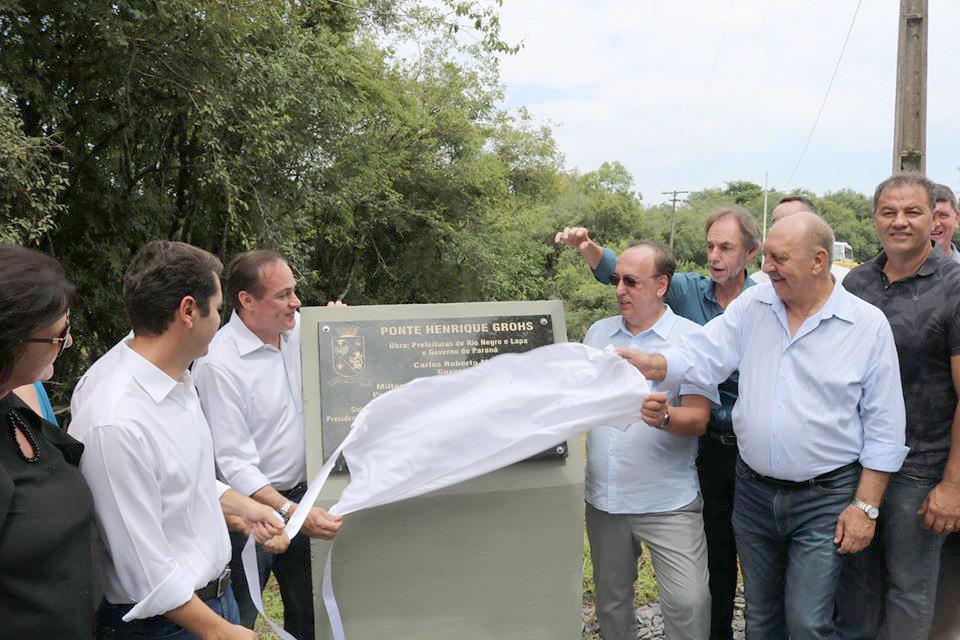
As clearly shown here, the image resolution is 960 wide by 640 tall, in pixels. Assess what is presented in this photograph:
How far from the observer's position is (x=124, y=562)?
82.8 inches

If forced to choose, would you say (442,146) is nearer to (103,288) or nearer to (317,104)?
(317,104)

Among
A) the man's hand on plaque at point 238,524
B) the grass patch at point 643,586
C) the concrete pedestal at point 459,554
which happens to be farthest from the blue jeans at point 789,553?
the man's hand on plaque at point 238,524

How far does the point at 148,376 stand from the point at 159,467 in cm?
26

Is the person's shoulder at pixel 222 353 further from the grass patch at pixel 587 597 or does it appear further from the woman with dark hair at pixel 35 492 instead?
the grass patch at pixel 587 597

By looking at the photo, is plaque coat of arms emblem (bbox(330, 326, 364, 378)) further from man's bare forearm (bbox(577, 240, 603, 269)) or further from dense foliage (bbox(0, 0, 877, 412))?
dense foliage (bbox(0, 0, 877, 412))

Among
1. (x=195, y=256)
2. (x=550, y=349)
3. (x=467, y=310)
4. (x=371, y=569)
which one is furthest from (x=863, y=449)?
(x=195, y=256)

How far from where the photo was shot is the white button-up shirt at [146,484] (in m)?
2.06

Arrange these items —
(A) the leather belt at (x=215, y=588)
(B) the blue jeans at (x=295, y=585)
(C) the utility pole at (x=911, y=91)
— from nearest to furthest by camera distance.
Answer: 1. (A) the leather belt at (x=215, y=588)
2. (B) the blue jeans at (x=295, y=585)
3. (C) the utility pole at (x=911, y=91)

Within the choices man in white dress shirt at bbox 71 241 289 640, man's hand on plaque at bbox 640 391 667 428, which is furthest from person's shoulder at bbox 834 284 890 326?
man in white dress shirt at bbox 71 241 289 640

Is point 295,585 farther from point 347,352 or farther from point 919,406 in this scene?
point 919,406

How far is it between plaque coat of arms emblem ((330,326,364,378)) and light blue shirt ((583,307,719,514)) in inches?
44.7

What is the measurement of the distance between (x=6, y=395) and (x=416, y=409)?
1529mm

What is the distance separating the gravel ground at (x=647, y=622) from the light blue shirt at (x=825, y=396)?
1718 mm

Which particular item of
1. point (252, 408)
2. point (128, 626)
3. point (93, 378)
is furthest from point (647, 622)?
point (93, 378)
